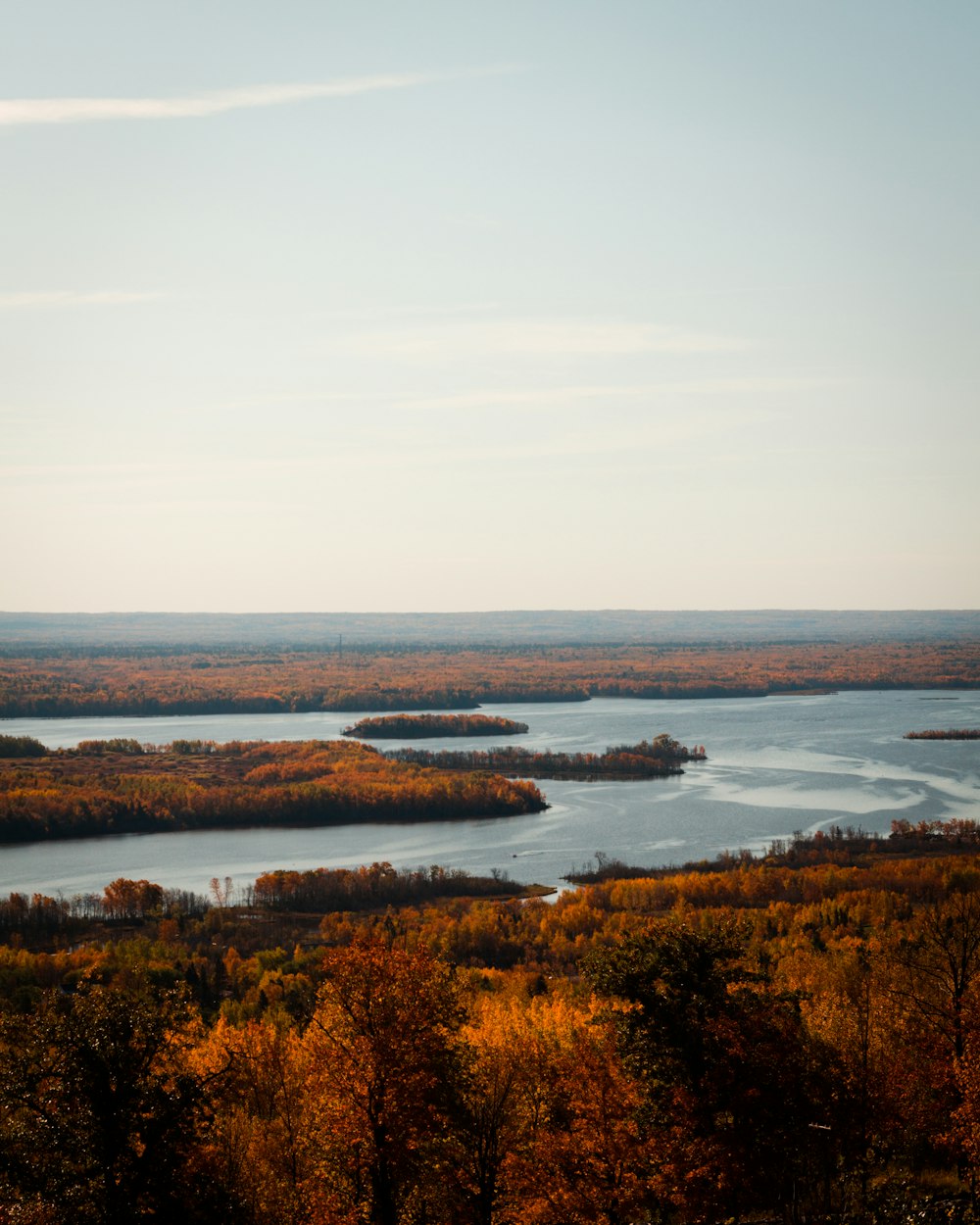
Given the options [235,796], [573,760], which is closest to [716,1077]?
[235,796]

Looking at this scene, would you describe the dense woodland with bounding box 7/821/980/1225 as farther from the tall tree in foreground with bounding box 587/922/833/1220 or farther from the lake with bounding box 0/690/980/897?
the lake with bounding box 0/690/980/897

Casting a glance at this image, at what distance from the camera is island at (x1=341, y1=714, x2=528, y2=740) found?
136500 mm

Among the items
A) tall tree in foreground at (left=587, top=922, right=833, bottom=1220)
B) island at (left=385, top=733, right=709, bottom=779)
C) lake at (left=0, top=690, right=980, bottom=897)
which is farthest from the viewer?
island at (left=385, top=733, right=709, bottom=779)

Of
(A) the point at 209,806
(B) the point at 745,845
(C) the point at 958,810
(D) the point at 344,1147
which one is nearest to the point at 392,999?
(D) the point at 344,1147

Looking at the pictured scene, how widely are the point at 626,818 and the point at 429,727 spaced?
60701mm

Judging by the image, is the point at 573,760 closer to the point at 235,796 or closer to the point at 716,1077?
the point at 235,796

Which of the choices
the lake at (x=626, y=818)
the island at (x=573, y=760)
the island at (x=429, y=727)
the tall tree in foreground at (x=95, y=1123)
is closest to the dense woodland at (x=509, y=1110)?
the tall tree in foreground at (x=95, y=1123)

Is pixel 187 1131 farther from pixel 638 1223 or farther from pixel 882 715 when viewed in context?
pixel 882 715

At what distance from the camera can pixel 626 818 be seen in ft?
270

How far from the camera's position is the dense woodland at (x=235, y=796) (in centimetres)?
8608

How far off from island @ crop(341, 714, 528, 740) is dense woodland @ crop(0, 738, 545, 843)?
1243 inches

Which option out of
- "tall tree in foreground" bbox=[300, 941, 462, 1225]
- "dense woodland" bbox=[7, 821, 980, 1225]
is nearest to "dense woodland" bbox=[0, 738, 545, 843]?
"dense woodland" bbox=[7, 821, 980, 1225]

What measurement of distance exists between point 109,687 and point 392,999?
180 meters

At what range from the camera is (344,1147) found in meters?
15.2
